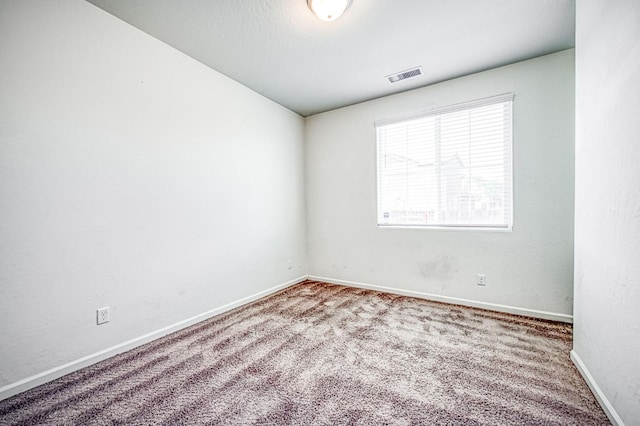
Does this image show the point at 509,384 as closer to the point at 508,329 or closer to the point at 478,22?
the point at 508,329

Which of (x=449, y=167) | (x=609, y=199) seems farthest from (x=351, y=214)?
(x=609, y=199)

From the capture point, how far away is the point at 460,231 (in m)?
3.13

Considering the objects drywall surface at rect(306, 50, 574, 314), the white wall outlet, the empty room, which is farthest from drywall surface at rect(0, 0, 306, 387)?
the white wall outlet

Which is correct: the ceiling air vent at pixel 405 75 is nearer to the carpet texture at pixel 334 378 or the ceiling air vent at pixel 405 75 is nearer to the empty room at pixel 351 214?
the empty room at pixel 351 214

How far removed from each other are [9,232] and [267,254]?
235 centimetres

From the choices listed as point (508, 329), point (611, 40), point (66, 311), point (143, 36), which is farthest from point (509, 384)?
point (143, 36)

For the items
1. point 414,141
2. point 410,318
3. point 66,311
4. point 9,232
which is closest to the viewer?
point 9,232

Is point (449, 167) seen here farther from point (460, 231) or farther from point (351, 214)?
point (351, 214)

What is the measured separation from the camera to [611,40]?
1420 millimetres

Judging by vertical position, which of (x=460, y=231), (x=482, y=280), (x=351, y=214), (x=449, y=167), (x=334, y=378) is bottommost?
(x=334, y=378)

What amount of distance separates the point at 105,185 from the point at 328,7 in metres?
2.14

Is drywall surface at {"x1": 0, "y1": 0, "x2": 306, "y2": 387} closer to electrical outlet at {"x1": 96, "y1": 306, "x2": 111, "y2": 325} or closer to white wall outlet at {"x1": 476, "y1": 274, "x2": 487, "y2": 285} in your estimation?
electrical outlet at {"x1": 96, "y1": 306, "x2": 111, "y2": 325}

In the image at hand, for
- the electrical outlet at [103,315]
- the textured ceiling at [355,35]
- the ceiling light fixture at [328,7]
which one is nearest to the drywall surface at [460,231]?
the textured ceiling at [355,35]

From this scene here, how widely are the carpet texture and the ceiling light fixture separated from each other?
257cm
